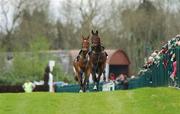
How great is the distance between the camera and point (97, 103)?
1750cm

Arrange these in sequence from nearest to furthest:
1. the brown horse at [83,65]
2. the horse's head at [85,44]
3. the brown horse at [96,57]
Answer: the brown horse at [96,57], the horse's head at [85,44], the brown horse at [83,65]

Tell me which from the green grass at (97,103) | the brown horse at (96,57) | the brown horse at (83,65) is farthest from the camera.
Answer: the brown horse at (83,65)

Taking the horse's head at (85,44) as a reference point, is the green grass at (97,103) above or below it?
below

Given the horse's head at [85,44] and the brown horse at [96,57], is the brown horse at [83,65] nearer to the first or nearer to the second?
the horse's head at [85,44]

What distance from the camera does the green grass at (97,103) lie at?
16188 mm

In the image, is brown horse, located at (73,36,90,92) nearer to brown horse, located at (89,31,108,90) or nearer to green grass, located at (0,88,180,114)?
brown horse, located at (89,31,108,90)

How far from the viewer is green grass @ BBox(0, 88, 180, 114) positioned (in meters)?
16.2

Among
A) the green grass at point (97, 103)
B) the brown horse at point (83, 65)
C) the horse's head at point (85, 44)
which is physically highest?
the horse's head at point (85, 44)

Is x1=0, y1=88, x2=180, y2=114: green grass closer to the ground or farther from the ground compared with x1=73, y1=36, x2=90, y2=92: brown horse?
closer to the ground

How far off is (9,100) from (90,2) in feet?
258

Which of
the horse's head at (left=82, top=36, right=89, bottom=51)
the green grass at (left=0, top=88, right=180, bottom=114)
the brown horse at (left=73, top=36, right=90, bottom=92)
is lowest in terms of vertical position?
the green grass at (left=0, top=88, right=180, bottom=114)

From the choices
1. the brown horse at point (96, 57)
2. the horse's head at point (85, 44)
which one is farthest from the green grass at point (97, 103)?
the horse's head at point (85, 44)

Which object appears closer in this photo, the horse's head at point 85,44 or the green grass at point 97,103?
the green grass at point 97,103

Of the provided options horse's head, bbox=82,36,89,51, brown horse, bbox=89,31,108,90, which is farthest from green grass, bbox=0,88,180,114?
horse's head, bbox=82,36,89,51
